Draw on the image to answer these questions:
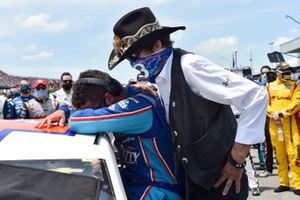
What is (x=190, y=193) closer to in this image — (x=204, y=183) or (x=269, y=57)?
(x=204, y=183)

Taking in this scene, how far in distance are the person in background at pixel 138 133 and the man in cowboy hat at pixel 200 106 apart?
8 centimetres

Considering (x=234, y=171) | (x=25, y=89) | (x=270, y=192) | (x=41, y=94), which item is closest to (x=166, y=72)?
(x=234, y=171)

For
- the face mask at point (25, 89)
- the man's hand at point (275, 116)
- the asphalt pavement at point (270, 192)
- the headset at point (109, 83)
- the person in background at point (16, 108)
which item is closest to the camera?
the headset at point (109, 83)

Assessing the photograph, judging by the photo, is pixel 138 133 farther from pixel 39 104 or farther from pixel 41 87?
pixel 41 87

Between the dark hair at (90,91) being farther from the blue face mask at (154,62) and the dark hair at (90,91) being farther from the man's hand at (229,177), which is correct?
the man's hand at (229,177)

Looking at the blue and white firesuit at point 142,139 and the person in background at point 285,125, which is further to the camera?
the person in background at point 285,125

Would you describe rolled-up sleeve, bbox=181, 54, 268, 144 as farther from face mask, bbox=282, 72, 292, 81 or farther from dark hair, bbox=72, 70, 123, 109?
face mask, bbox=282, 72, 292, 81

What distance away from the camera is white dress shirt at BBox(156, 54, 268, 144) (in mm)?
2258

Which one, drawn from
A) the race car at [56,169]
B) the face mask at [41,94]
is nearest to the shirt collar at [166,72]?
the race car at [56,169]

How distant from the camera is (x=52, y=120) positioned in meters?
2.70

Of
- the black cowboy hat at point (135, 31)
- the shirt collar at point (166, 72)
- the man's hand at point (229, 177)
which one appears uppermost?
the black cowboy hat at point (135, 31)

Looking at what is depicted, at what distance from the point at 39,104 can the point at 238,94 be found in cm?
623

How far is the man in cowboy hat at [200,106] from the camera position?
7.45 ft

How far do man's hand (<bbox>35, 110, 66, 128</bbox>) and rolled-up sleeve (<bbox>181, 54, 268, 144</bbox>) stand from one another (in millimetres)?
804
